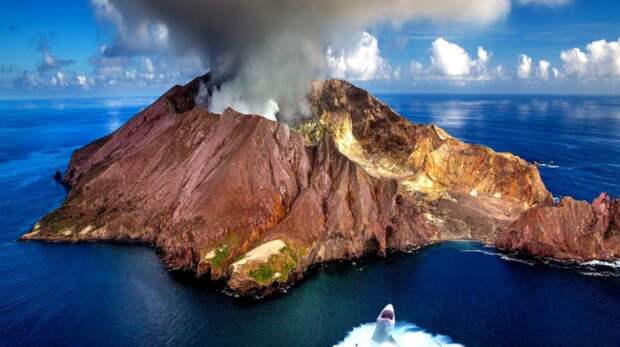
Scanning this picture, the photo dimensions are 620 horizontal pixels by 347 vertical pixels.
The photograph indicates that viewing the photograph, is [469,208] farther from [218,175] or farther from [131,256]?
[131,256]

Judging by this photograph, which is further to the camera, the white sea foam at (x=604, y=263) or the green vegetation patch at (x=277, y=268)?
the white sea foam at (x=604, y=263)

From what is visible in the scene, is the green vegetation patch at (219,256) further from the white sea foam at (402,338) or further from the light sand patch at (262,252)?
the white sea foam at (402,338)

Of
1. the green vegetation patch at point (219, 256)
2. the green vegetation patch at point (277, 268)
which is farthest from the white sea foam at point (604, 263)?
the green vegetation patch at point (219, 256)

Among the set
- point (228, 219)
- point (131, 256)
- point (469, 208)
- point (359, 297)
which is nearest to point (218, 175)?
point (228, 219)

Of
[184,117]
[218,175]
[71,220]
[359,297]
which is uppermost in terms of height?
[184,117]

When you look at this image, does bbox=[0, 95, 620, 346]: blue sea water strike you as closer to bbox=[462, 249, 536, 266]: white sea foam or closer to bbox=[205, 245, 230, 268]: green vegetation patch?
bbox=[462, 249, 536, 266]: white sea foam

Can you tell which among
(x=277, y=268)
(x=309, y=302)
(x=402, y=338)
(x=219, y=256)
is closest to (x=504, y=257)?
(x=402, y=338)
